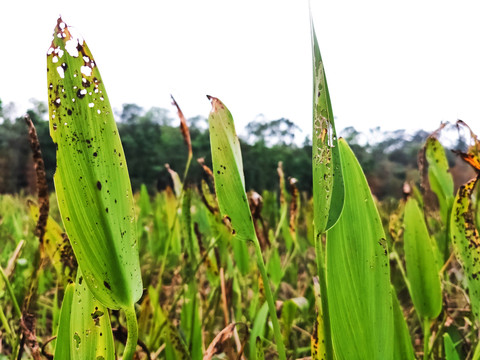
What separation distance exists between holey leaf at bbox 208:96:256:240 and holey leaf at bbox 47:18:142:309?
3.2 inches

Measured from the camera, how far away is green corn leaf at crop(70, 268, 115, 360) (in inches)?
11.0

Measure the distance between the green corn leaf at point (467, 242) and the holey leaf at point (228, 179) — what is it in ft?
0.71

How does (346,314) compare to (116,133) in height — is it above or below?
below

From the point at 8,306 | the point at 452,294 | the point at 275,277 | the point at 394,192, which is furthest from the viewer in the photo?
the point at 394,192

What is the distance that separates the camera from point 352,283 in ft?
0.95

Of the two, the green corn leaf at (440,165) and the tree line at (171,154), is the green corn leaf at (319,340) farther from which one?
the tree line at (171,154)

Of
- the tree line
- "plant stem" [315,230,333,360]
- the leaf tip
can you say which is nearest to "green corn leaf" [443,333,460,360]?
"plant stem" [315,230,333,360]

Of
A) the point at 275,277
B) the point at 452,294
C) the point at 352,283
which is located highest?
the point at 352,283

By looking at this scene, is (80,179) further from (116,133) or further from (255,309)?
(255,309)

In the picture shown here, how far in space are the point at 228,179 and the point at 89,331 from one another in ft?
0.45

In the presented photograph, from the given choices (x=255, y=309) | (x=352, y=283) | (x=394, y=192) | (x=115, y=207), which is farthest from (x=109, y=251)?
(x=394, y=192)

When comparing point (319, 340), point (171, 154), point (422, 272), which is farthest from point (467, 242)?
point (171, 154)

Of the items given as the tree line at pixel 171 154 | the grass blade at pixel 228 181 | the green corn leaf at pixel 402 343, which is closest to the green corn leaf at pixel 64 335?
the grass blade at pixel 228 181

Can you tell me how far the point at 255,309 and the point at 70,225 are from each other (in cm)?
58
